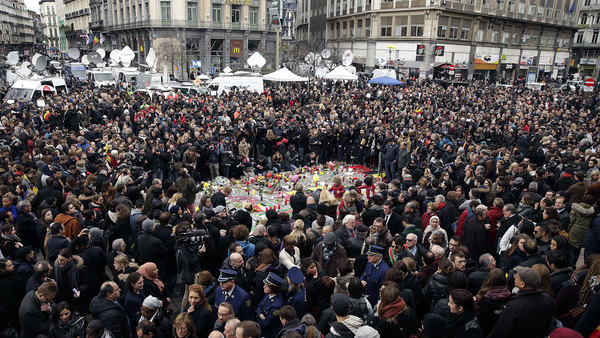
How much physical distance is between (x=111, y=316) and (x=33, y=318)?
0.83 metres

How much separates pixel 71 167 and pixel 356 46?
50631 mm

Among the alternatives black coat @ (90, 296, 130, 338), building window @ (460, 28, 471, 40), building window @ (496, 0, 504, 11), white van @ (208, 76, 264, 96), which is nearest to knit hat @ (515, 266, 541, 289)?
black coat @ (90, 296, 130, 338)

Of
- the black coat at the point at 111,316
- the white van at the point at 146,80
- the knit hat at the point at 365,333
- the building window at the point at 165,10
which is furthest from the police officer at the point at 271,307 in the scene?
the building window at the point at 165,10

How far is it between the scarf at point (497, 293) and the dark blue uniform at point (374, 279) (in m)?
1.17

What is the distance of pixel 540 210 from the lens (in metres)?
6.91

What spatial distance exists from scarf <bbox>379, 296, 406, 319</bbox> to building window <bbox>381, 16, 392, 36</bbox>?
4932 cm

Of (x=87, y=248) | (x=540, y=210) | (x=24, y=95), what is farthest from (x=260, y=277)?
(x=24, y=95)

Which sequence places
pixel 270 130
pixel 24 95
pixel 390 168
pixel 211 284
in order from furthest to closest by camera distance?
1. pixel 24 95
2. pixel 270 130
3. pixel 390 168
4. pixel 211 284

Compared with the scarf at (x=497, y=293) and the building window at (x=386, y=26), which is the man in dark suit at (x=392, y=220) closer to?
the scarf at (x=497, y=293)

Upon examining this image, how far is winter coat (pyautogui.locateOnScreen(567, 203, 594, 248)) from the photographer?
6219 mm

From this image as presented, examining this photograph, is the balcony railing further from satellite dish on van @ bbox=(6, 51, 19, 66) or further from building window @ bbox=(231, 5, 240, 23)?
satellite dish on van @ bbox=(6, 51, 19, 66)

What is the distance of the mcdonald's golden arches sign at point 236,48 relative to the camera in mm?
52237

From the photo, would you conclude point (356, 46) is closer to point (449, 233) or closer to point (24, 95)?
point (24, 95)

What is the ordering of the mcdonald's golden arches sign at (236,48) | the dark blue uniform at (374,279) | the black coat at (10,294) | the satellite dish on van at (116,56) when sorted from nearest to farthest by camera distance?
the black coat at (10,294) < the dark blue uniform at (374,279) < the satellite dish on van at (116,56) < the mcdonald's golden arches sign at (236,48)
